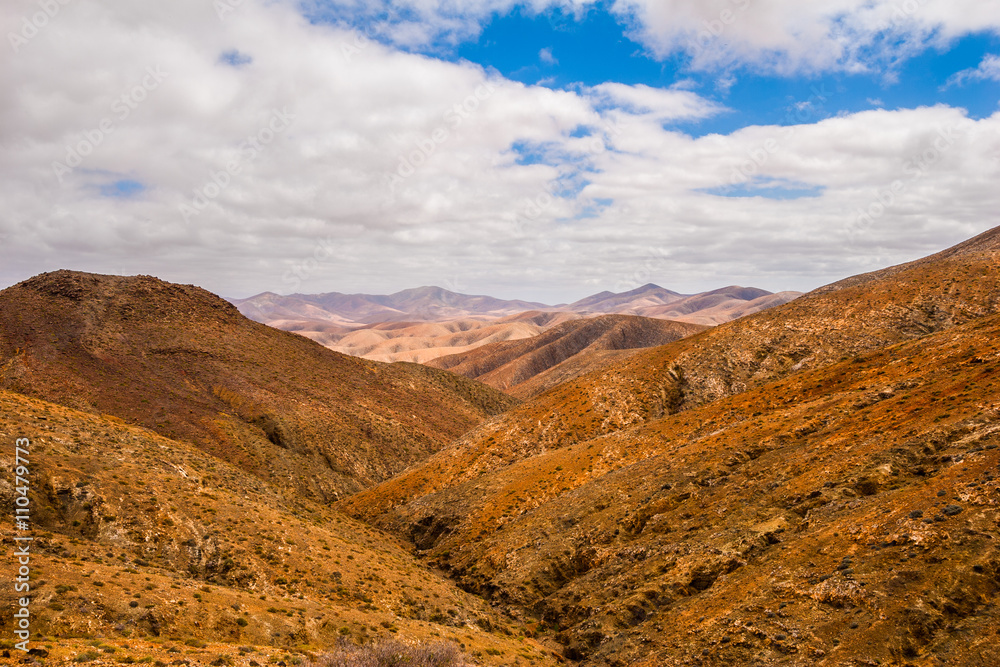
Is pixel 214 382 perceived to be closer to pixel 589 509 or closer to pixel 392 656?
pixel 589 509

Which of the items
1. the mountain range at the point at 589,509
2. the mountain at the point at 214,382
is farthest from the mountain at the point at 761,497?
the mountain at the point at 214,382

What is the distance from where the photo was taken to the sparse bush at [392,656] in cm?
2104

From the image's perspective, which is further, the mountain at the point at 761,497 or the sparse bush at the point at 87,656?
the mountain at the point at 761,497

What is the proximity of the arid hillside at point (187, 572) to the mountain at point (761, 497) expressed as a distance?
6479 mm

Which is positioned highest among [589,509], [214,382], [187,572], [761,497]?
[214,382]

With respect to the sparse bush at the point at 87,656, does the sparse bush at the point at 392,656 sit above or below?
below

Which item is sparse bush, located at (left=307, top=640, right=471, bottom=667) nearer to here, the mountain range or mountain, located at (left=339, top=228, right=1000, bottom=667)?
the mountain range
